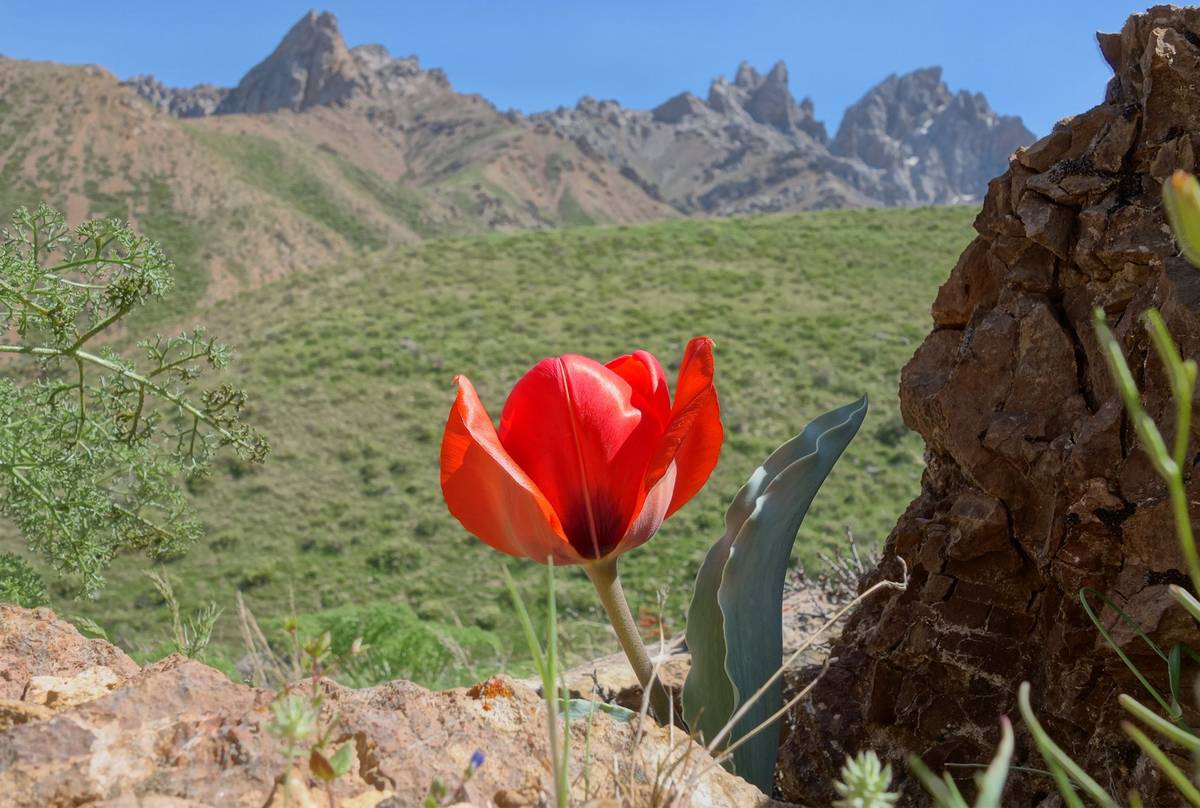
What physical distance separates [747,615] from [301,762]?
22.9 inches

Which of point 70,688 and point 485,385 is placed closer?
point 70,688

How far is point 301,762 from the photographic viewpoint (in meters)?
0.78

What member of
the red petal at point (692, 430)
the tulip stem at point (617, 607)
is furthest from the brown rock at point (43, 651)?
the red petal at point (692, 430)

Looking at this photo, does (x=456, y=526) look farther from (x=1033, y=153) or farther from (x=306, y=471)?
(x=1033, y=153)

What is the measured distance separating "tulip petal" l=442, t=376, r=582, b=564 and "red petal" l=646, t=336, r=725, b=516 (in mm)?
125

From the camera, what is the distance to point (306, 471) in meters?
13.6

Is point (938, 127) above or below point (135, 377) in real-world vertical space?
above

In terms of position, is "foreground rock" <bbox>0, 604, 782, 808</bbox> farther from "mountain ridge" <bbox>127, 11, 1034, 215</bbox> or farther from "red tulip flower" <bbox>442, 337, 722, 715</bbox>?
"mountain ridge" <bbox>127, 11, 1034, 215</bbox>

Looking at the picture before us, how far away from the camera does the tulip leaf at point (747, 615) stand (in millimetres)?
1169

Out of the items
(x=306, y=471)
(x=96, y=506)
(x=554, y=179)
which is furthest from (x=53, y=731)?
(x=554, y=179)

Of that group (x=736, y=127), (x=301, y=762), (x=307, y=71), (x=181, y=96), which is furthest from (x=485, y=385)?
(x=181, y=96)

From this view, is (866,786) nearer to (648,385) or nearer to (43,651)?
(648,385)

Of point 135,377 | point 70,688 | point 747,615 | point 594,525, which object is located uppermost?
point 135,377

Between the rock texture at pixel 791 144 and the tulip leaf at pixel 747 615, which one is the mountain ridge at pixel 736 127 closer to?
the rock texture at pixel 791 144
